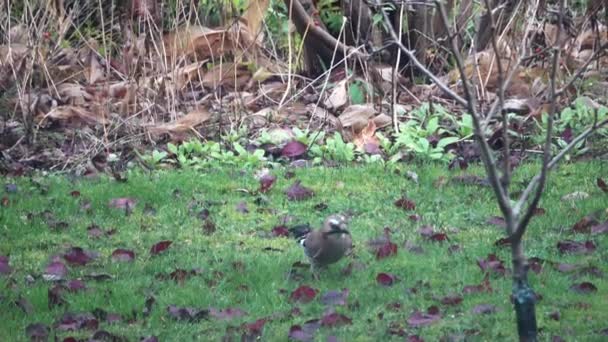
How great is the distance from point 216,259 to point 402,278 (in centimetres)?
124

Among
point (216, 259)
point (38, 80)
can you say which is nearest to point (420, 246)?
point (216, 259)

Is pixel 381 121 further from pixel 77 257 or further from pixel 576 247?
pixel 77 257

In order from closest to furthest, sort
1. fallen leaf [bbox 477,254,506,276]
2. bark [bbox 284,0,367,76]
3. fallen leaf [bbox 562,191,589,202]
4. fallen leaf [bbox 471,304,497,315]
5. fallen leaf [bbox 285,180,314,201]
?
fallen leaf [bbox 471,304,497,315]
fallen leaf [bbox 477,254,506,276]
fallen leaf [bbox 562,191,589,202]
fallen leaf [bbox 285,180,314,201]
bark [bbox 284,0,367,76]

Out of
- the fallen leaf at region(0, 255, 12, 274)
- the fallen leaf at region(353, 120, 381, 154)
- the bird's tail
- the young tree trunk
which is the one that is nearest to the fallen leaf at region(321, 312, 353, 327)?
the young tree trunk

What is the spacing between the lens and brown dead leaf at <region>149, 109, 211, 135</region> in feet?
32.9

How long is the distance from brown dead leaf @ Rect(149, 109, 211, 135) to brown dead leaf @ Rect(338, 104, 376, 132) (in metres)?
1.32

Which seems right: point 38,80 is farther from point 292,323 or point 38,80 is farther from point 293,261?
point 292,323

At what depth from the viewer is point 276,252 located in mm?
6953

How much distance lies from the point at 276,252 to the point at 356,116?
3.45 metres

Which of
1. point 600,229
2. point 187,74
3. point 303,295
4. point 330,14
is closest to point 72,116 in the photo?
point 187,74

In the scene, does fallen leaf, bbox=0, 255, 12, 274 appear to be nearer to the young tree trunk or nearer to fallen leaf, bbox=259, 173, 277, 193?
fallen leaf, bbox=259, 173, 277, 193

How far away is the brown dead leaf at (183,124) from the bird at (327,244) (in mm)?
3767

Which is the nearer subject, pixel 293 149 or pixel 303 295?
pixel 303 295

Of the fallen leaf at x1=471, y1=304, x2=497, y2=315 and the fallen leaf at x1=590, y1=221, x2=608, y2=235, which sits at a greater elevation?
the fallen leaf at x1=471, y1=304, x2=497, y2=315
